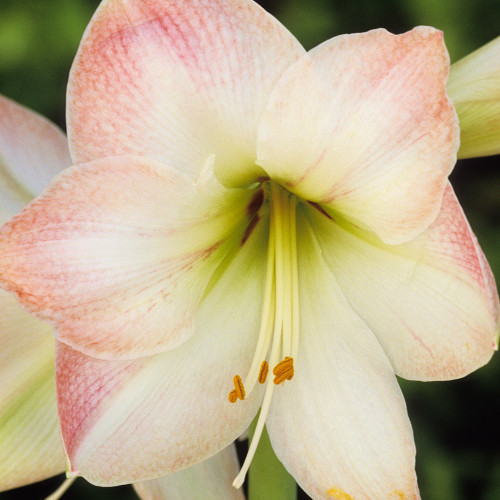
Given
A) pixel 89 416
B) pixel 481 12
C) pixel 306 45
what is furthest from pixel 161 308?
pixel 481 12

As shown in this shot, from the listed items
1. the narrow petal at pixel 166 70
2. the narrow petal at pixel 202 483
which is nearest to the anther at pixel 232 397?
the narrow petal at pixel 202 483

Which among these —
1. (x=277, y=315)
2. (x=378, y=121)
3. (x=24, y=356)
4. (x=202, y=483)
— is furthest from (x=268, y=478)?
(x=378, y=121)

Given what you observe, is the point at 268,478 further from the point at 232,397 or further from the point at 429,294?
the point at 429,294

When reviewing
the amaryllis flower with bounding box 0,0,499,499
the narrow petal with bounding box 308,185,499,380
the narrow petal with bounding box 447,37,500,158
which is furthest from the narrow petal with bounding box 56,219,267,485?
the narrow petal with bounding box 447,37,500,158

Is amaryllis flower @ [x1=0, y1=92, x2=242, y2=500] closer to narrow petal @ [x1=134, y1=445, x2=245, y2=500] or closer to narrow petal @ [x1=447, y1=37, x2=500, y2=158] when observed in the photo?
narrow petal @ [x1=134, y1=445, x2=245, y2=500]

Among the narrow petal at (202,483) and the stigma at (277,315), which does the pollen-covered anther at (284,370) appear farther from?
→ the narrow petal at (202,483)

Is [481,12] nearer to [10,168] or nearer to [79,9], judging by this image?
[79,9]
